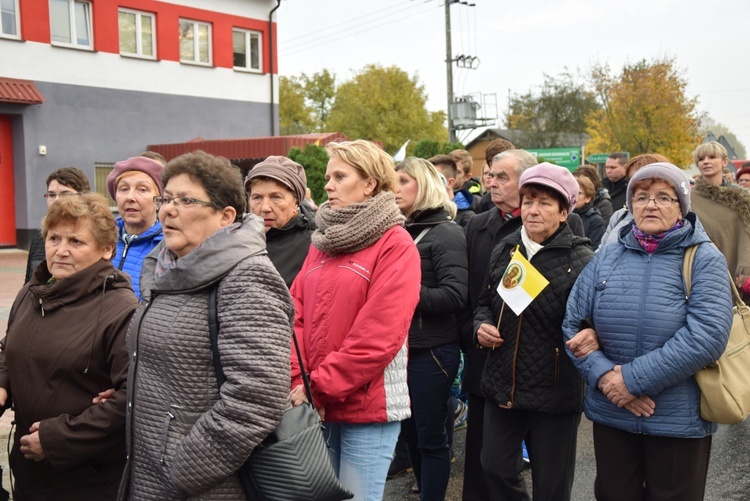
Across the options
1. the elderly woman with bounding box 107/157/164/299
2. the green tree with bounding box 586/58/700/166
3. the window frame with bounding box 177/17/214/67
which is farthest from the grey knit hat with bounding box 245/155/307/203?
the green tree with bounding box 586/58/700/166

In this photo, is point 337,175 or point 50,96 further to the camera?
point 50,96

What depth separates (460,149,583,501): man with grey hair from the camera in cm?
413

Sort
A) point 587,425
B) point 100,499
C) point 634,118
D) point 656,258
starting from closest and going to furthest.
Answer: point 100,499
point 656,258
point 587,425
point 634,118

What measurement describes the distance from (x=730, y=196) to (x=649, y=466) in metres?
2.87

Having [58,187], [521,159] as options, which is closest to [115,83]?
[58,187]

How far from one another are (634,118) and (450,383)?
34.5 m

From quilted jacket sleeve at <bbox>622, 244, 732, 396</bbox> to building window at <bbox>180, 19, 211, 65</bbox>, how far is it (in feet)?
75.6

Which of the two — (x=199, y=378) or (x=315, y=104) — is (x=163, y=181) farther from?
(x=315, y=104)

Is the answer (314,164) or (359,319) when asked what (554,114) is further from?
(359,319)

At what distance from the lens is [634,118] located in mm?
35469

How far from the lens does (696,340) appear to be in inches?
118

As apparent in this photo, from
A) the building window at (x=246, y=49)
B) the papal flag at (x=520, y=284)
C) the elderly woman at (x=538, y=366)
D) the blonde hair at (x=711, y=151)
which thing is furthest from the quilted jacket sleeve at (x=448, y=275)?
the building window at (x=246, y=49)

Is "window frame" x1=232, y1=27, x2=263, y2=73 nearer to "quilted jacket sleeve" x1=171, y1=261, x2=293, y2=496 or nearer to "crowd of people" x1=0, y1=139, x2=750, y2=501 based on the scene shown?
"crowd of people" x1=0, y1=139, x2=750, y2=501

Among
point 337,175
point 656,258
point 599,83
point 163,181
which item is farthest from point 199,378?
point 599,83
